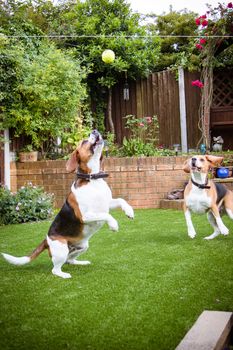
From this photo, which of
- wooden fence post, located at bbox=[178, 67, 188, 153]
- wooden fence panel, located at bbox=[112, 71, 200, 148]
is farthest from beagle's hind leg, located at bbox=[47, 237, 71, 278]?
wooden fence panel, located at bbox=[112, 71, 200, 148]

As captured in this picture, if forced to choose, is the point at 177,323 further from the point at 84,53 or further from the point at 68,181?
the point at 84,53

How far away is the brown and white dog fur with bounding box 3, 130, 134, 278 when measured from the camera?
173 inches

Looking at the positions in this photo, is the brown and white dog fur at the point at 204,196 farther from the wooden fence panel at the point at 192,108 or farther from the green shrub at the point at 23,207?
the wooden fence panel at the point at 192,108

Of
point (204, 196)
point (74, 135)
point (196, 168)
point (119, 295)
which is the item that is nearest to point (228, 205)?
point (204, 196)

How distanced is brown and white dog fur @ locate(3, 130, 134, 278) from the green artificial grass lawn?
0.87 feet

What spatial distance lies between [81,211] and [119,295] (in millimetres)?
1015

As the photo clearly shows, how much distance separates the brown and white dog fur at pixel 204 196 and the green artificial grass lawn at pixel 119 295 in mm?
269

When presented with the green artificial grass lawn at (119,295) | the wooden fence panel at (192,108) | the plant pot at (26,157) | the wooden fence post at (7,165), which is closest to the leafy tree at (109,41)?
the wooden fence panel at (192,108)

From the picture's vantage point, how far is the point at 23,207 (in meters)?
8.79

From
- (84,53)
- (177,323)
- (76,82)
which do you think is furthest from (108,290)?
(84,53)

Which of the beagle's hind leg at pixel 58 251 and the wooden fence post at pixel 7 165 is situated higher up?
the wooden fence post at pixel 7 165

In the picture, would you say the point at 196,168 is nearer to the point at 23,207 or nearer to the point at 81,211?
the point at 81,211

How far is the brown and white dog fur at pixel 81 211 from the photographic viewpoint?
440 cm

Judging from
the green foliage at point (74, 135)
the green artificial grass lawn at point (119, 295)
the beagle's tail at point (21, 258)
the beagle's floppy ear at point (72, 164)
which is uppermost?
the green foliage at point (74, 135)
